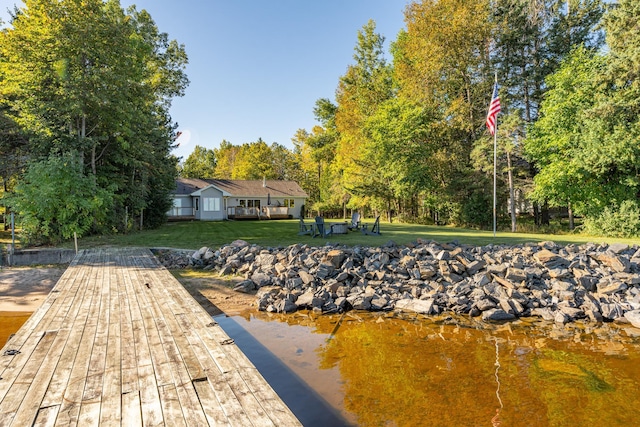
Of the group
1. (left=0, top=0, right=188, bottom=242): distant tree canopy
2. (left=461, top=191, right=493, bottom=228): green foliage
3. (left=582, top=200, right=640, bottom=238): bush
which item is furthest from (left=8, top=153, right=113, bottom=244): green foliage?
(left=582, top=200, right=640, bottom=238): bush

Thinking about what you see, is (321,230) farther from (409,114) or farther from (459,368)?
(409,114)

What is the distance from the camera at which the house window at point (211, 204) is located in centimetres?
3066

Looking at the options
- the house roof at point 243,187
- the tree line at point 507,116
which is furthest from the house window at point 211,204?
the tree line at point 507,116

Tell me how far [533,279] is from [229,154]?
57433 mm

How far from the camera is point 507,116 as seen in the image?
19.2 m

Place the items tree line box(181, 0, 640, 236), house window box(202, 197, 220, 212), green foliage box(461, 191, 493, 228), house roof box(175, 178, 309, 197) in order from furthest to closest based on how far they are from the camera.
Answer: house roof box(175, 178, 309, 197)
house window box(202, 197, 220, 212)
green foliage box(461, 191, 493, 228)
tree line box(181, 0, 640, 236)

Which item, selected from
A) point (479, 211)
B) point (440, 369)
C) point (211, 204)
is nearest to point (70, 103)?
point (440, 369)

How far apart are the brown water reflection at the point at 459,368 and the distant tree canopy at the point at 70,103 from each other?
9085mm

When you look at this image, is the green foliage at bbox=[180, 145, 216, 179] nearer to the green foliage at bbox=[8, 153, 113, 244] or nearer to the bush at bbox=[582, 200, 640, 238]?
the green foliage at bbox=[8, 153, 113, 244]

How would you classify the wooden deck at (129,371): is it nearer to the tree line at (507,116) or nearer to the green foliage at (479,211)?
the tree line at (507,116)

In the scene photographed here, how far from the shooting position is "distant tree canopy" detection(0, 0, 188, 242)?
38.9 ft

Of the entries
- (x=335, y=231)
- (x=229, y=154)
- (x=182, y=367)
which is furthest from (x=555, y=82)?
(x=229, y=154)

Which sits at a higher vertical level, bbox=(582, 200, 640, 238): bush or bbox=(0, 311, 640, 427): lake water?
bbox=(582, 200, 640, 238): bush

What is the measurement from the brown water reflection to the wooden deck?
129 centimetres
